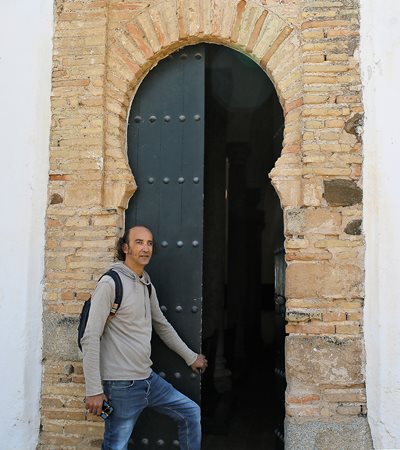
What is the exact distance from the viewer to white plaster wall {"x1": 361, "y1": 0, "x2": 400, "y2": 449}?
11.3 ft

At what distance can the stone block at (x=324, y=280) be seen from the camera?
3.54 m

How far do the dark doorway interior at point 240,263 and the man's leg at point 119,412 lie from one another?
1.24 m

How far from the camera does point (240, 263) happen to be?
951 cm

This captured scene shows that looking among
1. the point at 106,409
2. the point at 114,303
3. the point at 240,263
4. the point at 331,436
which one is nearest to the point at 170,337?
the point at 114,303

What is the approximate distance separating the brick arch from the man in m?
0.64

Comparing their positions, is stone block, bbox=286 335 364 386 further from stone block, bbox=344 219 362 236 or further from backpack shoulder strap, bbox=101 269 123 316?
backpack shoulder strap, bbox=101 269 123 316

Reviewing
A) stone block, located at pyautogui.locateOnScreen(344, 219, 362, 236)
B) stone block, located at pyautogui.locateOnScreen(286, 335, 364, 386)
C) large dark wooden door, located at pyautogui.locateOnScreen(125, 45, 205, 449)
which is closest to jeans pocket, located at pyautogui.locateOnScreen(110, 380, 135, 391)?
large dark wooden door, located at pyautogui.locateOnScreen(125, 45, 205, 449)

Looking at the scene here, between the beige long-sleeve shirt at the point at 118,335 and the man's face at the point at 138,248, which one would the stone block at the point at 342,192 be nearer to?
the man's face at the point at 138,248

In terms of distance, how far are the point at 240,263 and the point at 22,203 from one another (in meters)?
6.06

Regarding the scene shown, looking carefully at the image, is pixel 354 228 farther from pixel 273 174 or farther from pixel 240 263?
pixel 240 263

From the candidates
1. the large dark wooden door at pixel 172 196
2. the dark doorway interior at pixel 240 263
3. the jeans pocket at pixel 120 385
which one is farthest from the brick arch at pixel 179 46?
the jeans pocket at pixel 120 385

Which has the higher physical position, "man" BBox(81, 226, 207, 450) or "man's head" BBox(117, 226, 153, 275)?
"man's head" BBox(117, 226, 153, 275)

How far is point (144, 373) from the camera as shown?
3.29 metres

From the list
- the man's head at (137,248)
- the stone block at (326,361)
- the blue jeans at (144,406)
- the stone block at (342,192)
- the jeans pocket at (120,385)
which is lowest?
the blue jeans at (144,406)
